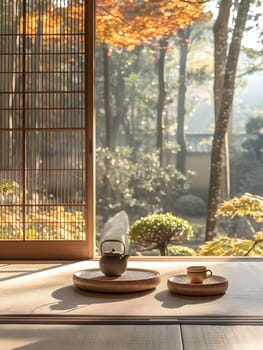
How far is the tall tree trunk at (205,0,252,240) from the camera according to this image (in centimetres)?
946

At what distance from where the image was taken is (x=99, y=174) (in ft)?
37.9

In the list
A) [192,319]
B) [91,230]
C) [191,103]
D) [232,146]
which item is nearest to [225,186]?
[232,146]

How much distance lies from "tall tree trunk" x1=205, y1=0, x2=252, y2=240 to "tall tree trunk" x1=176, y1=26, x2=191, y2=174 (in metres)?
2.05

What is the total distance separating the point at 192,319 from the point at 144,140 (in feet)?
31.1

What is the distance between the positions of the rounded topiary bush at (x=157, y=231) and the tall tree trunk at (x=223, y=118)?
189 cm

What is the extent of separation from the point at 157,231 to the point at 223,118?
8.86ft

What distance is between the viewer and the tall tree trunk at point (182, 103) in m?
12.1

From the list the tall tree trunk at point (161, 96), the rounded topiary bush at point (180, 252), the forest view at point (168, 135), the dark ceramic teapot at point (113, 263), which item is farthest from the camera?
the tall tree trunk at point (161, 96)

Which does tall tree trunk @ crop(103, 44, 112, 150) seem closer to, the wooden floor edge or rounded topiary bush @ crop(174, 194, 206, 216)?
rounded topiary bush @ crop(174, 194, 206, 216)

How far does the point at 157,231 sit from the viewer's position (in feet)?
25.3

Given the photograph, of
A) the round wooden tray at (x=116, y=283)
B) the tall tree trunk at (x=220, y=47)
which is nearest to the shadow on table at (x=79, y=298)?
the round wooden tray at (x=116, y=283)

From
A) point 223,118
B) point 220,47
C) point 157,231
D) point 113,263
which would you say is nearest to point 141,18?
point 220,47

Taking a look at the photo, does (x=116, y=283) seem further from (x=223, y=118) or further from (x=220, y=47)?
(x=220, y=47)

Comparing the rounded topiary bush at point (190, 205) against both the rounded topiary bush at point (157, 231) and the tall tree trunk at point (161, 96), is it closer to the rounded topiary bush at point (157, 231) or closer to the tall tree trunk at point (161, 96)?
the tall tree trunk at point (161, 96)
